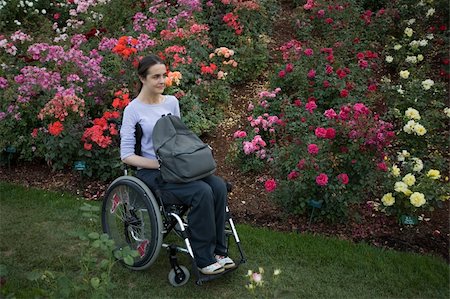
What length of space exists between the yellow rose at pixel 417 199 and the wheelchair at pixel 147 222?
47.8 inches

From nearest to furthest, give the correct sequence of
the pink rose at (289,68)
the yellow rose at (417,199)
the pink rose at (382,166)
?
Answer: 1. the yellow rose at (417,199)
2. the pink rose at (382,166)
3. the pink rose at (289,68)

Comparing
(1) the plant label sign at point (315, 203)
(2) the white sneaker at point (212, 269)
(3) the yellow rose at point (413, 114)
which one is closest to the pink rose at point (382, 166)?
(1) the plant label sign at point (315, 203)

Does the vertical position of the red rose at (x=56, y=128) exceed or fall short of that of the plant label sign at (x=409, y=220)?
it exceeds it

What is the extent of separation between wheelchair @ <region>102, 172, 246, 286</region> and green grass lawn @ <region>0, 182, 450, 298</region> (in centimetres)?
12

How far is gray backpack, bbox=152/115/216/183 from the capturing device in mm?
3024

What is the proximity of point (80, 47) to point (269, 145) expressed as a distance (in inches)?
88.4

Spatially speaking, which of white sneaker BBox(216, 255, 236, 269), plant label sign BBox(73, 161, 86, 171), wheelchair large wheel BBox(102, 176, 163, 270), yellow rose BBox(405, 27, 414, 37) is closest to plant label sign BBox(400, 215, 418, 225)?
white sneaker BBox(216, 255, 236, 269)

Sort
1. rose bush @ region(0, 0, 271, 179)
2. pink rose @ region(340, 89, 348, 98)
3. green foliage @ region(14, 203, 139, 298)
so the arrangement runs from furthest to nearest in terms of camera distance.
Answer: pink rose @ region(340, 89, 348, 98), rose bush @ region(0, 0, 271, 179), green foliage @ region(14, 203, 139, 298)

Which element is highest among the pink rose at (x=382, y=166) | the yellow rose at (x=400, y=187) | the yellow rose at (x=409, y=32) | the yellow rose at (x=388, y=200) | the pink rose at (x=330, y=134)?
the yellow rose at (x=409, y=32)

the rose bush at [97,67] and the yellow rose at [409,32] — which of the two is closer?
the rose bush at [97,67]

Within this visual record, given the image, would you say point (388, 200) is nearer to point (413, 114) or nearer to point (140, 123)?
point (413, 114)

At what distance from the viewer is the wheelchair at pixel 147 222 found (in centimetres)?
298

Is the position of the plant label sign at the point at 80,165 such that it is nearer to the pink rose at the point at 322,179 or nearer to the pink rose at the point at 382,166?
the pink rose at the point at 322,179

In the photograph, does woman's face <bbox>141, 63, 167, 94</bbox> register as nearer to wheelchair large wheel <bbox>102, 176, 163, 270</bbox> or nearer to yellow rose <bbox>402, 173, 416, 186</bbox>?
wheelchair large wheel <bbox>102, 176, 163, 270</bbox>
